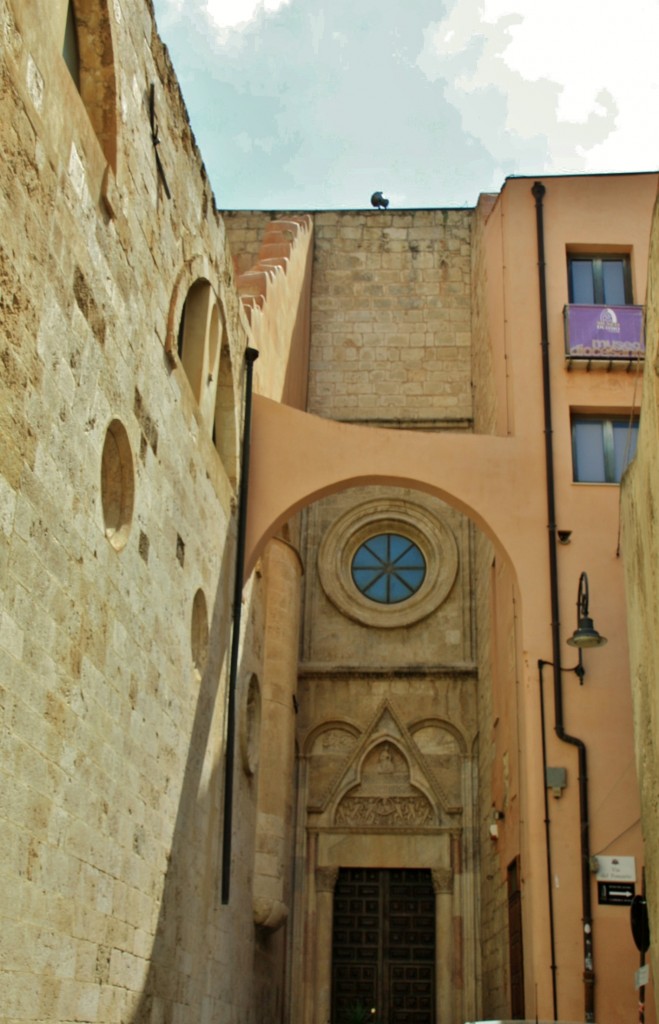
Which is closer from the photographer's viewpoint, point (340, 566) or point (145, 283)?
point (145, 283)

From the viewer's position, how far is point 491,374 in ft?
50.9

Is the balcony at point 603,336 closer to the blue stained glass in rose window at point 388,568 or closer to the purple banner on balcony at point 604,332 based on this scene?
the purple banner on balcony at point 604,332

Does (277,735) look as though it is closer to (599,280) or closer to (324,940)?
(324,940)

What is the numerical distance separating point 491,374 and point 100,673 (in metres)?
9.13

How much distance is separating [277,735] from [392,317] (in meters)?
7.07

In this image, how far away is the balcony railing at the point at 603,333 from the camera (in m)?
13.0

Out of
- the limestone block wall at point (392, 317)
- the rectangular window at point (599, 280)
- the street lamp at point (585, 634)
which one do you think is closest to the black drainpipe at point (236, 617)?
the street lamp at point (585, 634)

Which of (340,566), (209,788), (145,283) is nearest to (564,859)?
(209,788)

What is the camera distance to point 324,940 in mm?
15953

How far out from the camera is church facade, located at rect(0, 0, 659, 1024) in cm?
654

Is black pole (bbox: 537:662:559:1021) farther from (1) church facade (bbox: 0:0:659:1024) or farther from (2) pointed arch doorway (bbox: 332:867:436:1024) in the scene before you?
(2) pointed arch doorway (bbox: 332:867:436:1024)

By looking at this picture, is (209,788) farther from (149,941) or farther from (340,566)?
(340,566)

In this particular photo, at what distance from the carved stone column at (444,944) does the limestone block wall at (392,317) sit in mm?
6371

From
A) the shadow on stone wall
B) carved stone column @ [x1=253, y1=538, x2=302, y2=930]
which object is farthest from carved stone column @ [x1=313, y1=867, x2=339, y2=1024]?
the shadow on stone wall
